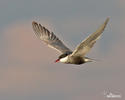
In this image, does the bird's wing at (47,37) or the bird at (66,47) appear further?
the bird's wing at (47,37)

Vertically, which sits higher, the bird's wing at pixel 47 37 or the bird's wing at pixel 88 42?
the bird's wing at pixel 47 37

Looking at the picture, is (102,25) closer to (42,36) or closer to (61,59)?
(61,59)

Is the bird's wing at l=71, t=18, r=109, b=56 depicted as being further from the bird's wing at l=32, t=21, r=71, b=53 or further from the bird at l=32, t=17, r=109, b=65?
the bird's wing at l=32, t=21, r=71, b=53

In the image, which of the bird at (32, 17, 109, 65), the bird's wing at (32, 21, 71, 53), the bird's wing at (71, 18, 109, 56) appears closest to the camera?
the bird's wing at (71, 18, 109, 56)

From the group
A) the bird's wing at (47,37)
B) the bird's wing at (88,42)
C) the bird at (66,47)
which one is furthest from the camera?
the bird's wing at (47,37)

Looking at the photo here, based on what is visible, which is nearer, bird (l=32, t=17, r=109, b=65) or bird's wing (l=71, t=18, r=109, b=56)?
bird's wing (l=71, t=18, r=109, b=56)

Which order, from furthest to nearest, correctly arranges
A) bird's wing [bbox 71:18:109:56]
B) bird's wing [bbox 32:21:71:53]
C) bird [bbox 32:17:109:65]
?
bird's wing [bbox 32:21:71:53] → bird [bbox 32:17:109:65] → bird's wing [bbox 71:18:109:56]

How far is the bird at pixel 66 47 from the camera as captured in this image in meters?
19.2

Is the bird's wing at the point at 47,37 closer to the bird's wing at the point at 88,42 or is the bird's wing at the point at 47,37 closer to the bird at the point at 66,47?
the bird at the point at 66,47

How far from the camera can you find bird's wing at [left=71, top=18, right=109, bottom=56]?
18.4 metres

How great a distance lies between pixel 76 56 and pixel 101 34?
12.0 feet

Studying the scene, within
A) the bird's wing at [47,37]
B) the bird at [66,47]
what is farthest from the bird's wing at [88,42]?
the bird's wing at [47,37]

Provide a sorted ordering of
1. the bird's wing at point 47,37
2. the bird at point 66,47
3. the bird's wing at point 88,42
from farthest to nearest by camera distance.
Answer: the bird's wing at point 47,37
the bird at point 66,47
the bird's wing at point 88,42

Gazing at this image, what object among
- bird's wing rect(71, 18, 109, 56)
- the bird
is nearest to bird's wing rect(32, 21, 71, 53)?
the bird
